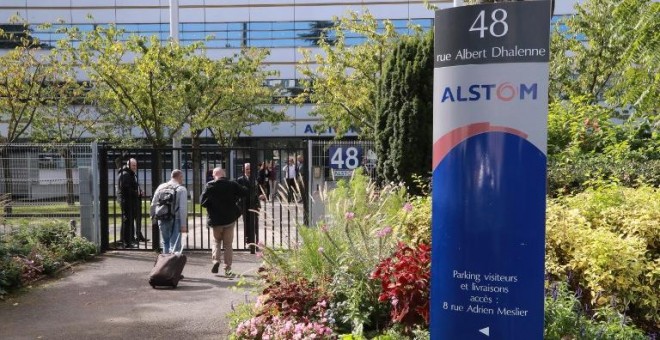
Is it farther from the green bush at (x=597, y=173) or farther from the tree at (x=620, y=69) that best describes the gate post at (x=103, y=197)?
the tree at (x=620, y=69)

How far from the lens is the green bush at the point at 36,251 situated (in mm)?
8211

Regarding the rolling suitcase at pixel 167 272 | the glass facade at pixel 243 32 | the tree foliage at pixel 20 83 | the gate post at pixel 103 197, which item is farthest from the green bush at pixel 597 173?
the glass facade at pixel 243 32

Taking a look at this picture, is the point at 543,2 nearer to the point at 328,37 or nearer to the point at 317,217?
the point at 317,217

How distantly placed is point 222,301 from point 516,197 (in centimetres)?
565

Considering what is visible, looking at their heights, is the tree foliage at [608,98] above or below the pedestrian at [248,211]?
above

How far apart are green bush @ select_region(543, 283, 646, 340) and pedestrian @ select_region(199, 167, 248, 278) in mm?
5834

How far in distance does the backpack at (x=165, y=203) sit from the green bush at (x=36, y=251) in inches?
76.7

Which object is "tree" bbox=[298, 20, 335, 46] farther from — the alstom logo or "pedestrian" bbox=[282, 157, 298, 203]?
the alstom logo

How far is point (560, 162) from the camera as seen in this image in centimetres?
947

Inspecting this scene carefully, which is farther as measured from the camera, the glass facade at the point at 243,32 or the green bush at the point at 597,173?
the glass facade at the point at 243,32

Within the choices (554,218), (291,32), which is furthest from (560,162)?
(291,32)

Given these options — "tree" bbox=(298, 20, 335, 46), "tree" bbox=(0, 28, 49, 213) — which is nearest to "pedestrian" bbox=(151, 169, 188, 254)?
"tree" bbox=(0, 28, 49, 213)

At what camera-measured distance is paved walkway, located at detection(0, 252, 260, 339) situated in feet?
20.6

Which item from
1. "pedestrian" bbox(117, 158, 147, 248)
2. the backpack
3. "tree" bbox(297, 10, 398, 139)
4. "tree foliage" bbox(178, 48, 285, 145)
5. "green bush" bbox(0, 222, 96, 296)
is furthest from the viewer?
"tree" bbox(297, 10, 398, 139)
